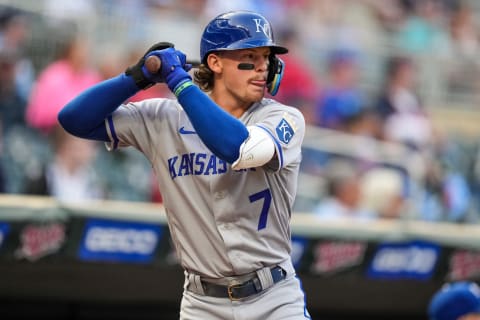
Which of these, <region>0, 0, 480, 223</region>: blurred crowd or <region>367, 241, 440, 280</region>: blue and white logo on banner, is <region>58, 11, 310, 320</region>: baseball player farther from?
<region>367, 241, 440, 280</region>: blue and white logo on banner

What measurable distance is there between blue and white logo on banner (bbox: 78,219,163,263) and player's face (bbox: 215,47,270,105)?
2044mm

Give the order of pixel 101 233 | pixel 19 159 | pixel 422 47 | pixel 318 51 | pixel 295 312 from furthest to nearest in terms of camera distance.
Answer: pixel 422 47, pixel 318 51, pixel 19 159, pixel 101 233, pixel 295 312

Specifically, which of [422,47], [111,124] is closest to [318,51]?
[422,47]

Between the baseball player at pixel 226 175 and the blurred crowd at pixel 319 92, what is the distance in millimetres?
2156

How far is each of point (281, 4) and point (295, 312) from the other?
5.28m

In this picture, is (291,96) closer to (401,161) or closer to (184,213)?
(401,161)

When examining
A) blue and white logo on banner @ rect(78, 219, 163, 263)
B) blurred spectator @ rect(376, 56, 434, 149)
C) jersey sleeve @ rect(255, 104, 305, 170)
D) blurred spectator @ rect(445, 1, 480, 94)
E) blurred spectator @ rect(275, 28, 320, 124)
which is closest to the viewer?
jersey sleeve @ rect(255, 104, 305, 170)

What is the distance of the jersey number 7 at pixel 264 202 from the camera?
303cm

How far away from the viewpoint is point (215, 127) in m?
2.80

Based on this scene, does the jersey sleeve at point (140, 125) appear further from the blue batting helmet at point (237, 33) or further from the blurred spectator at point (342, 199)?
the blurred spectator at point (342, 199)

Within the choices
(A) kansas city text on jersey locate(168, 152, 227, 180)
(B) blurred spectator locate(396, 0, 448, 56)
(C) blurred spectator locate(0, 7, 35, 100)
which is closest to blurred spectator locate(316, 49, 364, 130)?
(B) blurred spectator locate(396, 0, 448, 56)

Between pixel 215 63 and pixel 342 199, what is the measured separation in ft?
10.9

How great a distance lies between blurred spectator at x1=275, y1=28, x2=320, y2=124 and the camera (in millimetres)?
6805

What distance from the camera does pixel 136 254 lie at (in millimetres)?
5062
